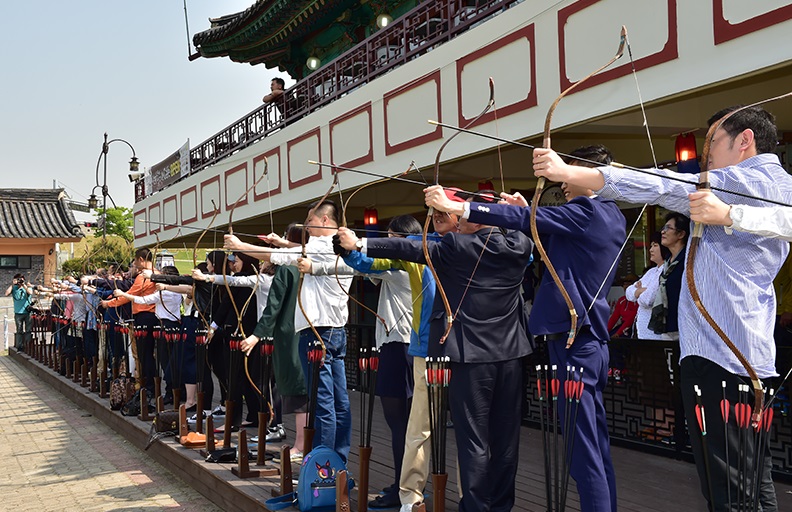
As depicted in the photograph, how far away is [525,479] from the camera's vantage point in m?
4.75

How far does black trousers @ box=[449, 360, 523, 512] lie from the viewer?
10.7 ft

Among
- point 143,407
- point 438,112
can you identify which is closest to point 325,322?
point 438,112

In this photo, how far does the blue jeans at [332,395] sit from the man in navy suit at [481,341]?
4.41 ft

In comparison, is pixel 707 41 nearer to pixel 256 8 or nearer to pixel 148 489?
pixel 148 489

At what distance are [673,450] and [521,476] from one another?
3.70ft

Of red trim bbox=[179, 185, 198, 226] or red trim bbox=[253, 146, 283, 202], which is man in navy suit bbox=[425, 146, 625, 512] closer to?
red trim bbox=[253, 146, 283, 202]

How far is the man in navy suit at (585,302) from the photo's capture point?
2.88 meters

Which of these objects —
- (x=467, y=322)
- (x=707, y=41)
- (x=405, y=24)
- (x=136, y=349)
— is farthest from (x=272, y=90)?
(x=467, y=322)

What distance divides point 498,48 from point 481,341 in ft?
12.9

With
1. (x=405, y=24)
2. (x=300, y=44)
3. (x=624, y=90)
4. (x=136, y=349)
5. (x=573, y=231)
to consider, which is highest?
(x=300, y=44)

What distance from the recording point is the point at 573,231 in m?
2.93

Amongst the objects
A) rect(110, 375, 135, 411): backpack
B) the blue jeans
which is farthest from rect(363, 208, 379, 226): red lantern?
the blue jeans

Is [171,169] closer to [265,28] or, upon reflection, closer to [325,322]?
[265,28]

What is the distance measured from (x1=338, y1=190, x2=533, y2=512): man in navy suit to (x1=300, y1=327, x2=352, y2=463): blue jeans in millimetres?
1344
